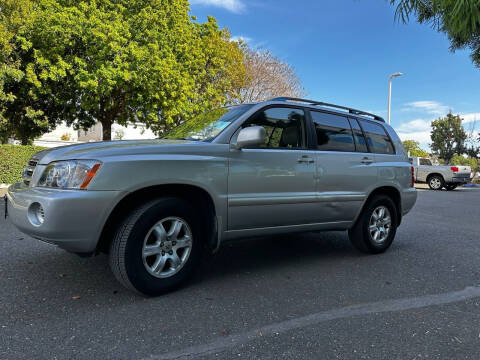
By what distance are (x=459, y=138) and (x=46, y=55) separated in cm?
3593

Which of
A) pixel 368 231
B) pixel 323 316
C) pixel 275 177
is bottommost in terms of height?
pixel 323 316

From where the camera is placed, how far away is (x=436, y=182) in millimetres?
19188

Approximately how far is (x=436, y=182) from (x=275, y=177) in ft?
60.1

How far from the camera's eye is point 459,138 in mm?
36156

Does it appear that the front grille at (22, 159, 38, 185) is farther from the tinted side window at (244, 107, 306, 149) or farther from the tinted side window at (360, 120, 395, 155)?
the tinted side window at (360, 120, 395, 155)

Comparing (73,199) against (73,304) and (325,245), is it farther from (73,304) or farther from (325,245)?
→ (325,245)

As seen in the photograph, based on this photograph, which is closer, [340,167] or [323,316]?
[323,316]

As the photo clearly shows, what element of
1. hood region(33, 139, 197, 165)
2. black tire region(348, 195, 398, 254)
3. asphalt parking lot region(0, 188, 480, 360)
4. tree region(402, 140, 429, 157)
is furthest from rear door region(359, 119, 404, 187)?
tree region(402, 140, 429, 157)

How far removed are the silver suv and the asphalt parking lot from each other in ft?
1.29

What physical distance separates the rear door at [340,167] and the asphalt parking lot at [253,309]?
677 millimetres

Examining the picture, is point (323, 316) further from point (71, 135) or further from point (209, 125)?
point (71, 135)

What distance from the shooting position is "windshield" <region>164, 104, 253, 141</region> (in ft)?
12.0

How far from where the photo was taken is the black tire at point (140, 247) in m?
2.93

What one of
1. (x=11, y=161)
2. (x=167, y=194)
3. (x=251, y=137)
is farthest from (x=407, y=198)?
(x=11, y=161)
